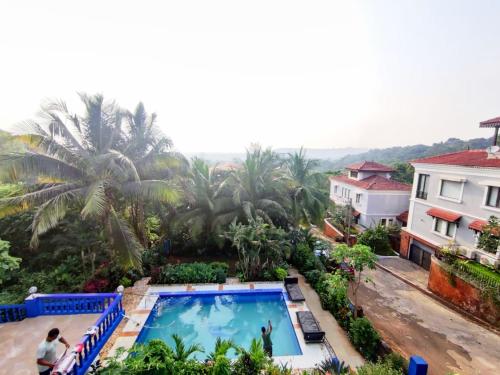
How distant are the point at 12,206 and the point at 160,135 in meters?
6.23

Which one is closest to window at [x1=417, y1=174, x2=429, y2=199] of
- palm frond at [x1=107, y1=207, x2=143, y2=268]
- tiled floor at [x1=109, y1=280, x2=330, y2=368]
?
tiled floor at [x1=109, y1=280, x2=330, y2=368]

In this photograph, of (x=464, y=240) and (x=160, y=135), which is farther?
(x=464, y=240)

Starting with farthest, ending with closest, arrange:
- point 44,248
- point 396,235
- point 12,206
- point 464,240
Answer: point 396,235
point 464,240
point 44,248
point 12,206

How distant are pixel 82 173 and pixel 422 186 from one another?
68.0 feet

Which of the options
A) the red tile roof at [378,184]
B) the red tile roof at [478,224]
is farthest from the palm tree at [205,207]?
the red tile roof at [378,184]

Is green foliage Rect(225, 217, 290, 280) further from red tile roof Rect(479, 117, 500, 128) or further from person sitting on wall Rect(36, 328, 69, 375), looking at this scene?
red tile roof Rect(479, 117, 500, 128)

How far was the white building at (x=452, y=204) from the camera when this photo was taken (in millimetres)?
13000

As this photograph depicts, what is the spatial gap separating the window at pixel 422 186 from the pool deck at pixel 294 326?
1153cm

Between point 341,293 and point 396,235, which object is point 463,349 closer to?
point 341,293

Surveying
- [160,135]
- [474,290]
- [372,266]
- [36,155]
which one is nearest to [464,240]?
[474,290]

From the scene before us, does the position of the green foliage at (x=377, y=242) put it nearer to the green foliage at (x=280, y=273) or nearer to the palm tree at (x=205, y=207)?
the green foliage at (x=280, y=273)

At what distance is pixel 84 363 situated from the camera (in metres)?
6.53

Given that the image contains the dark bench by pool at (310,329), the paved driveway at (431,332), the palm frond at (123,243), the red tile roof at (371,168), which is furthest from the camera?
the red tile roof at (371,168)

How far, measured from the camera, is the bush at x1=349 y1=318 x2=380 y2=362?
7.82 m
